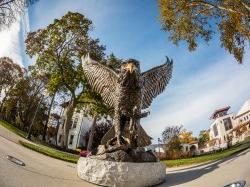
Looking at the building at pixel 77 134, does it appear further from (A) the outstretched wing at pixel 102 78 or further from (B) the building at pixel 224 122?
(A) the outstretched wing at pixel 102 78

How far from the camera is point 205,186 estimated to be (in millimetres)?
4773

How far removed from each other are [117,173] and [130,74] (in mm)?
2394

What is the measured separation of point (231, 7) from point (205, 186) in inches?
353

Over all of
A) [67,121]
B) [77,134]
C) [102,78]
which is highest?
[77,134]

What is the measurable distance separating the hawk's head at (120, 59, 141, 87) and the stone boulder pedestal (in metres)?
2.01

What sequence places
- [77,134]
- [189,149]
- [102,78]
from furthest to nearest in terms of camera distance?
1. [77,134]
2. [189,149]
3. [102,78]

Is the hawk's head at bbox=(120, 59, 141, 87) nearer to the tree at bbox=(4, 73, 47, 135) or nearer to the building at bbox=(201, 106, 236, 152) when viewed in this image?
the tree at bbox=(4, 73, 47, 135)

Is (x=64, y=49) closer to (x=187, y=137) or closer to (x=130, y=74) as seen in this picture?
(x=130, y=74)

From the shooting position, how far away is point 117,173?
5230 mm

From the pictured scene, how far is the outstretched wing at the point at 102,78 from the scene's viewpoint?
7.29 m

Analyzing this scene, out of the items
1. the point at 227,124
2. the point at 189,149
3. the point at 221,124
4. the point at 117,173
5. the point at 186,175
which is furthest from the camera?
the point at 221,124

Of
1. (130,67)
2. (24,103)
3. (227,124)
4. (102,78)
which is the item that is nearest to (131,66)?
(130,67)

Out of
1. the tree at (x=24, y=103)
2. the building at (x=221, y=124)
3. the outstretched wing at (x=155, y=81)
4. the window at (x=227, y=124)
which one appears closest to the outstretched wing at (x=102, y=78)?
the outstretched wing at (x=155, y=81)

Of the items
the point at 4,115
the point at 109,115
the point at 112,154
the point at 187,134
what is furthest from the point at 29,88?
the point at 187,134
